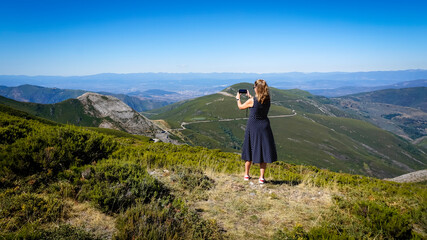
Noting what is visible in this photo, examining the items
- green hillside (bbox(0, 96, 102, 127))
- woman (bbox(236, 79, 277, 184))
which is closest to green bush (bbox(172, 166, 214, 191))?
woman (bbox(236, 79, 277, 184))

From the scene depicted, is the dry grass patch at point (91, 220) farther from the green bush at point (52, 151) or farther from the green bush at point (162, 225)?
the green bush at point (52, 151)

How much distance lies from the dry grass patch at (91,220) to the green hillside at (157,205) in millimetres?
23

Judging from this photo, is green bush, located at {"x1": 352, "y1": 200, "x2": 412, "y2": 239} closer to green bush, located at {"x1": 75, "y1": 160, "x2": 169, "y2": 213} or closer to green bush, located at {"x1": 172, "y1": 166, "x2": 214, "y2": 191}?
green bush, located at {"x1": 172, "y1": 166, "x2": 214, "y2": 191}

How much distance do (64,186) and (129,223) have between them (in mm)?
3264

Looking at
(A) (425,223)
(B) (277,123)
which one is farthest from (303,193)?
(B) (277,123)

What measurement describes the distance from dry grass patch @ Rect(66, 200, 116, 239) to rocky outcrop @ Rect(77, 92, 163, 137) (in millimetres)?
107141

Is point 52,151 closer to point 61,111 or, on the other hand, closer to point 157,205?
point 157,205

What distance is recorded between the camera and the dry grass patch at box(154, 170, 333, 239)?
5.50m

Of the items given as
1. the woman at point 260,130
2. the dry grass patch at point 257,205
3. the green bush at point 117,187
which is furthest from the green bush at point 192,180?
the woman at point 260,130

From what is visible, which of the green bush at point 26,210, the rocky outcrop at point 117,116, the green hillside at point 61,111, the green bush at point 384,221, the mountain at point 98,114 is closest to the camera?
the green bush at point 26,210

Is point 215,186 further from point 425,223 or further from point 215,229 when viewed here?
point 425,223

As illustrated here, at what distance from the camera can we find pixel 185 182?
7914 millimetres

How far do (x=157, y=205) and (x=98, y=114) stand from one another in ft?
429

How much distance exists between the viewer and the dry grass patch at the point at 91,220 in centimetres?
474
